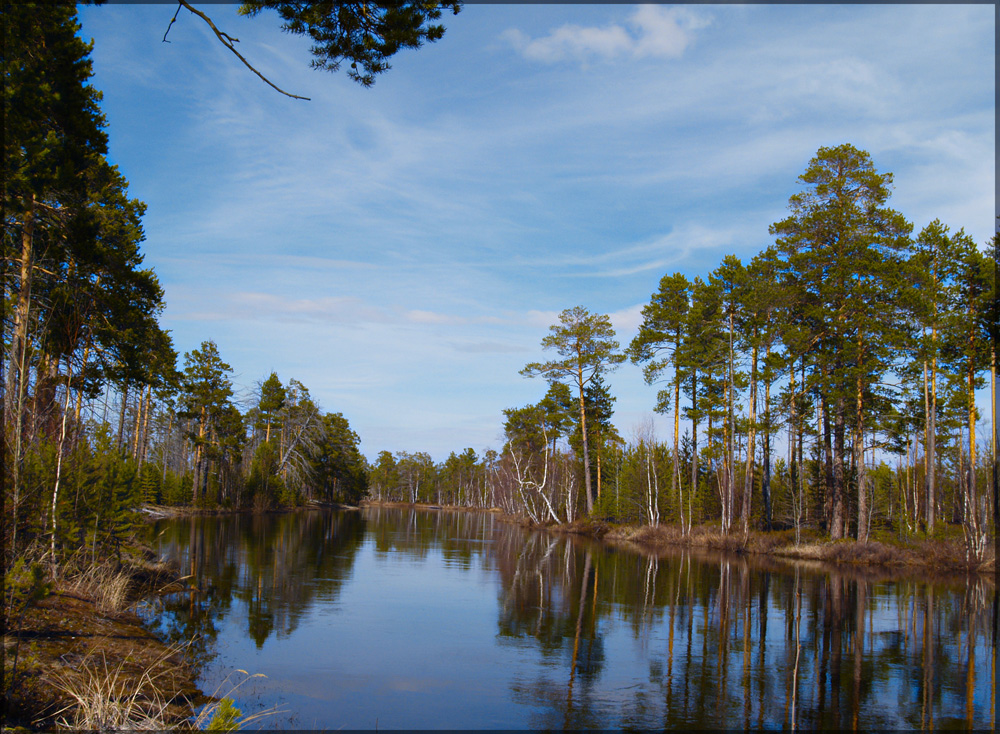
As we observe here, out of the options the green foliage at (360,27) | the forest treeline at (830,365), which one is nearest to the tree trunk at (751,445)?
the forest treeline at (830,365)

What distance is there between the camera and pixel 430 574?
2153 centimetres

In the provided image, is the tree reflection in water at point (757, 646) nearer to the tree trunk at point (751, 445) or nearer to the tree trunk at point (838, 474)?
the tree trunk at point (838, 474)

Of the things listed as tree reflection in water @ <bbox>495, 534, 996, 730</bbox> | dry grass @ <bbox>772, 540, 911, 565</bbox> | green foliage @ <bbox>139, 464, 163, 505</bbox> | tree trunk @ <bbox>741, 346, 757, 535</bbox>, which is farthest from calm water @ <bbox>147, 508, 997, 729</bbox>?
green foliage @ <bbox>139, 464, 163, 505</bbox>

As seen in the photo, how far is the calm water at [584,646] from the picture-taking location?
27.5ft

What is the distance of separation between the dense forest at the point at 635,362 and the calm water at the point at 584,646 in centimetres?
386

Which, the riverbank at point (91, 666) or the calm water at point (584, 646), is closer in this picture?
the riverbank at point (91, 666)

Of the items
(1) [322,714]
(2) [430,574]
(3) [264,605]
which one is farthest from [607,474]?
(1) [322,714]

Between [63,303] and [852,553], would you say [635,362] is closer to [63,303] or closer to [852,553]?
[852,553]

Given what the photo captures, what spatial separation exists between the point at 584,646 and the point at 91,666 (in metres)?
7.72

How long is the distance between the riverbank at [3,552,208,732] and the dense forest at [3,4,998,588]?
3.34 ft

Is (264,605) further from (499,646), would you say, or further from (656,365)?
(656,365)

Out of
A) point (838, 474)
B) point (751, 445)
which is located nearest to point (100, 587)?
point (838, 474)

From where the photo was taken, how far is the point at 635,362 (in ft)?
130

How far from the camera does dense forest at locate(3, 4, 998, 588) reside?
11.1 m
